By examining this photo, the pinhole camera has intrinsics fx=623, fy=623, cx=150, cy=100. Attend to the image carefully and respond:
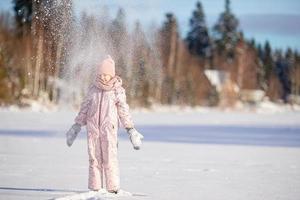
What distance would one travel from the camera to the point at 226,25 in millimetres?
87062

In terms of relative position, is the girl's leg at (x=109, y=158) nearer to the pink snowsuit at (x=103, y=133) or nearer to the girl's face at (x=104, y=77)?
the pink snowsuit at (x=103, y=133)

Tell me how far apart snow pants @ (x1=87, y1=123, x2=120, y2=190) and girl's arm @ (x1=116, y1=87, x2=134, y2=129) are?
0.83 feet

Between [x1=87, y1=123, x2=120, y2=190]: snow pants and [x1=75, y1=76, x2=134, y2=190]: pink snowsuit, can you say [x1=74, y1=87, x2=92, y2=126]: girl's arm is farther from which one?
[x1=87, y1=123, x2=120, y2=190]: snow pants

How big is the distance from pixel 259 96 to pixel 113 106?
83426 mm

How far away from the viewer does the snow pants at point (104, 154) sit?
8188 millimetres

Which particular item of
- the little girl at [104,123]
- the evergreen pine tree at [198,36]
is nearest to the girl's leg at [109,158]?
the little girl at [104,123]

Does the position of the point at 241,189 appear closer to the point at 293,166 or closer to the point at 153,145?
the point at 293,166

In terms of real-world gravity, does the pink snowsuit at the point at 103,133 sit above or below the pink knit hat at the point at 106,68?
below

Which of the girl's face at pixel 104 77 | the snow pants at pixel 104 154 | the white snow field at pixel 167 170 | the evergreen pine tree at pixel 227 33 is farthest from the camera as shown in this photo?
the evergreen pine tree at pixel 227 33

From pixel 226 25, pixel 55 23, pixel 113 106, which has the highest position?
pixel 226 25

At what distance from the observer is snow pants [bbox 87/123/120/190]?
819 centimetres

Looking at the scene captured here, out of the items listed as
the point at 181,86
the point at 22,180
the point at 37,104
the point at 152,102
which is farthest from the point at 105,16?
the point at 181,86

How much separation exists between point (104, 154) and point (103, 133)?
0.28 metres

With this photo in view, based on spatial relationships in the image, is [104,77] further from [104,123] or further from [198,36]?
[198,36]
